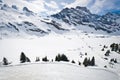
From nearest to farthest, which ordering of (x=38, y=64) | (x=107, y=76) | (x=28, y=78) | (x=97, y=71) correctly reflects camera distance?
(x=28, y=78) < (x=107, y=76) < (x=97, y=71) < (x=38, y=64)

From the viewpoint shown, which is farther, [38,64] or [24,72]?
[38,64]

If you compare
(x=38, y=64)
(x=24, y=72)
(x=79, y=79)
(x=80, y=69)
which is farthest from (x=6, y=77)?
(x=80, y=69)

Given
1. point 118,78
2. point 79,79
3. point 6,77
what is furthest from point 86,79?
point 6,77

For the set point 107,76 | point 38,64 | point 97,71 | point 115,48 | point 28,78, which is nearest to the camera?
point 28,78

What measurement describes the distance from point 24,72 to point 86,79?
27.9ft

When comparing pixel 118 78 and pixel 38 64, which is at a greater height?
pixel 38 64

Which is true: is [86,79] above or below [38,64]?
below

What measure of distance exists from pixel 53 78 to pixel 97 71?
7.66 metres

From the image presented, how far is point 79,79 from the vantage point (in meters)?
17.7

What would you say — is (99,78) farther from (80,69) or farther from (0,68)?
(0,68)

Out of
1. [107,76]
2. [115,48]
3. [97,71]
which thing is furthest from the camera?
[115,48]

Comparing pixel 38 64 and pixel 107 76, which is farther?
pixel 38 64

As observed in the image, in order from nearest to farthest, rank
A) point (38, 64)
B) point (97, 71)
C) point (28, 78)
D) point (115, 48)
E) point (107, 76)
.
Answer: point (28, 78) → point (107, 76) → point (97, 71) → point (38, 64) → point (115, 48)

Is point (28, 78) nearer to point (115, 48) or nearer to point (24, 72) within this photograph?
point (24, 72)
